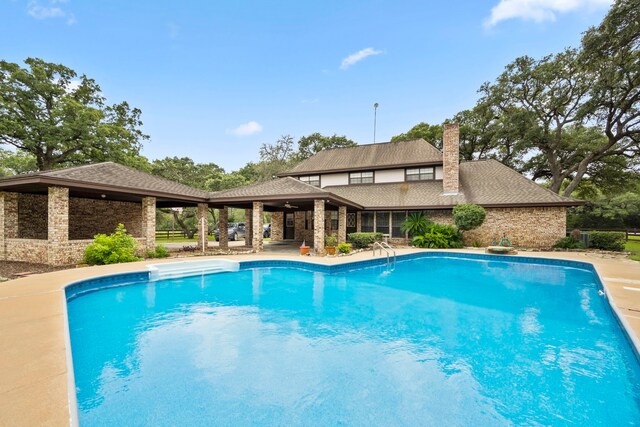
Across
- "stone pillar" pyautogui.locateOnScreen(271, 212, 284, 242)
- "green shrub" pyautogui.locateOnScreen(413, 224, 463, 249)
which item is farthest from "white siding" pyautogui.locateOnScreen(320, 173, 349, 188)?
"green shrub" pyautogui.locateOnScreen(413, 224, 463, 249)

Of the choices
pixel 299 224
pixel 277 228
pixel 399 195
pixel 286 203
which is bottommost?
pixel 277 228

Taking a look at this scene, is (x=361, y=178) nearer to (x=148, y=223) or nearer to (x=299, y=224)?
(x=299, y=224)

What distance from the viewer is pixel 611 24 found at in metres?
14.9

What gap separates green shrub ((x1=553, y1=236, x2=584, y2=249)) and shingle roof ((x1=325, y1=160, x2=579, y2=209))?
2237mm

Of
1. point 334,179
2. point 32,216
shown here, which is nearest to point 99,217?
point 32,216

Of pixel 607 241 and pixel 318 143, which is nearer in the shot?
pixel 607 241

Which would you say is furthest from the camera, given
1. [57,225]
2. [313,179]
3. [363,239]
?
[313,179]

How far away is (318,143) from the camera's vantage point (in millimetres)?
35688

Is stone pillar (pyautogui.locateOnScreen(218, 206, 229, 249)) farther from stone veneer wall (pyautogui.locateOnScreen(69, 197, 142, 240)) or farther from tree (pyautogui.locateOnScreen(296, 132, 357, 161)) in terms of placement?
tree (pyautogui.locateOnScreen(296, 132, 357, 161))

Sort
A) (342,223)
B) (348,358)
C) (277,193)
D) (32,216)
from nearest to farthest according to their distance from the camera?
1. (348,358)
2. (32,216)
3. (277,193)
4. (342,223)

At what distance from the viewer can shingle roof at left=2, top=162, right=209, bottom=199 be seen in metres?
9.29

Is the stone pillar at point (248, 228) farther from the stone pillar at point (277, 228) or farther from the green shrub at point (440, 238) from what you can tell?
the green shrub at point (440, 238)

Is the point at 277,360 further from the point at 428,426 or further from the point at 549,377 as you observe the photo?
the point at 549,377

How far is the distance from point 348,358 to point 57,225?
36.2 feet
